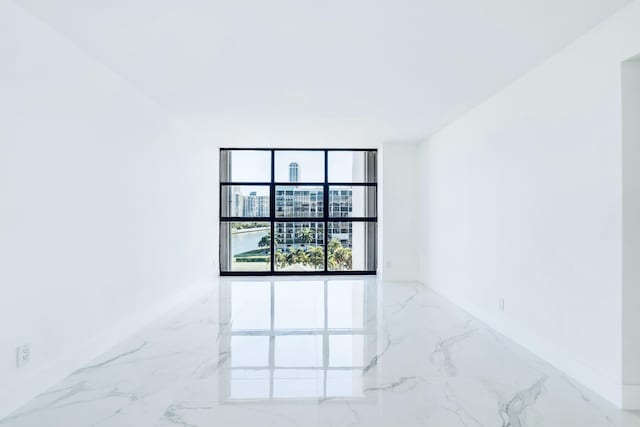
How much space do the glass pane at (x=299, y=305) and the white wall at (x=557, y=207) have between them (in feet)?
5.70

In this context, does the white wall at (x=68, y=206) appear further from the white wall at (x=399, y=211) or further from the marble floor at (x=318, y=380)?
the white wall at (x=399, y=211)

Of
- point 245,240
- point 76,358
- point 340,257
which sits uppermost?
point 245,240

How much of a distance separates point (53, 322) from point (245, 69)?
227cm

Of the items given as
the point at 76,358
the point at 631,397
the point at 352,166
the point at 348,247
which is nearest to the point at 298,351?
the point at 76,358

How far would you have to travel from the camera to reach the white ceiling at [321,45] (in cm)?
206

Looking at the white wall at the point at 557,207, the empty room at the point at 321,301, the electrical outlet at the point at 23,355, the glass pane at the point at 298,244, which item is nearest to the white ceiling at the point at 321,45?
the empty room at the point at 321,301

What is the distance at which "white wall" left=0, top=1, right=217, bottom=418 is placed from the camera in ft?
6.63

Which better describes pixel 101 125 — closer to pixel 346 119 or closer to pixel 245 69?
pixel 245 69

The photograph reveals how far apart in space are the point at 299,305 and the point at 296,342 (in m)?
1.23

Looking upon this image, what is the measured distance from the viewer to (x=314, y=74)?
2963 mm

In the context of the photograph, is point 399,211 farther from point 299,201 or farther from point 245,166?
point 245,166

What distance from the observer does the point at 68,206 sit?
8.14 ft

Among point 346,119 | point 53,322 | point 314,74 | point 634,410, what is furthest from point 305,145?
point 634,410

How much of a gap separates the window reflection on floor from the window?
122 centimetres
